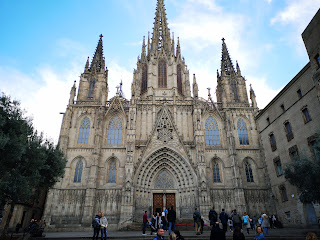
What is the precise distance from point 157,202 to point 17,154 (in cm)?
1765

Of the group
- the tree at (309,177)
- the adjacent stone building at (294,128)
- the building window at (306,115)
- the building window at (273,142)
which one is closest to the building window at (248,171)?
the adjacent stone building at (294,128)

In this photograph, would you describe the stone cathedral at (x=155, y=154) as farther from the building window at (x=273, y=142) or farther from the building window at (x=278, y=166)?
the building window at (x=273, y=142)

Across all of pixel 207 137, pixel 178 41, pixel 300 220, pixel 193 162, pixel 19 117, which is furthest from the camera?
pixel 178 41

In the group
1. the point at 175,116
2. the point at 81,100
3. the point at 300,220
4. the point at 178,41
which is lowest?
the point at 300,220

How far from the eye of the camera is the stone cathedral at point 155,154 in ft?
83.9

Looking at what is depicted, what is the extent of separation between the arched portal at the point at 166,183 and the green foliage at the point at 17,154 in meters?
12.8

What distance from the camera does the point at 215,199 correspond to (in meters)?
26.5

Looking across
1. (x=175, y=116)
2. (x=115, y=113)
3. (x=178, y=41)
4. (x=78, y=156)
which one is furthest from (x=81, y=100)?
(x=178, y=41)

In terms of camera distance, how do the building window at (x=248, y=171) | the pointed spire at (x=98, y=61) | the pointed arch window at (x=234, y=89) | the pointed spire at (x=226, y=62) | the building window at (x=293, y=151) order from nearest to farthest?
the building window at (x=293, y=151) → the building window at (x=248, y=171) → the pointed arch window at (x=234, y=89) → the pointed spire at (x=98, y=61) → the pointed spire at (x=226, y=62)

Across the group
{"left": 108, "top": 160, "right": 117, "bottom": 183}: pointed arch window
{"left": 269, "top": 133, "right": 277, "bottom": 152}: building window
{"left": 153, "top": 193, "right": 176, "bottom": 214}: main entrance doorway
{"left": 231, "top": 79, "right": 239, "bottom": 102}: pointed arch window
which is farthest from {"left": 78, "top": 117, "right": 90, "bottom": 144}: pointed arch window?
{"left": 269, "top": 133, "right": 277, "bottom": 152}: building window

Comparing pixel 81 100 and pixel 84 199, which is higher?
pixel 81 100

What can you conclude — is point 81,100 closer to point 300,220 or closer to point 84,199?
point 84,199

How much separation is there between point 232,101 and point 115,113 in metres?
17.1

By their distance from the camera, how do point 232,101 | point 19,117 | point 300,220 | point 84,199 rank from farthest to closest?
1. point 232,101
2. point 84,199
3. point 300,220
4. point 19,117
